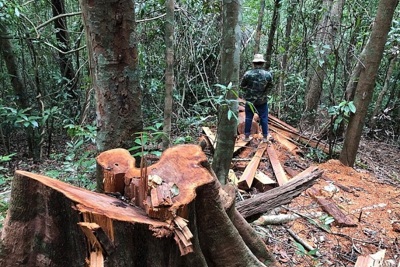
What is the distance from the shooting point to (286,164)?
6.78m

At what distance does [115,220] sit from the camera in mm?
1721

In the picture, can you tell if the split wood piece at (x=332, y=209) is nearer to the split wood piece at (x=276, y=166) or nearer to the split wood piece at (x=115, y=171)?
the split wood piece at (x=276, y=166)

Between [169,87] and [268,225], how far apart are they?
2.42 meters

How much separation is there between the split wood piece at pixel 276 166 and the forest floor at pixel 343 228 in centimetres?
17

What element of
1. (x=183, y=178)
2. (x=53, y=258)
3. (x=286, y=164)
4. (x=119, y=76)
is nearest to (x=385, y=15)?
(x=286, y=164)

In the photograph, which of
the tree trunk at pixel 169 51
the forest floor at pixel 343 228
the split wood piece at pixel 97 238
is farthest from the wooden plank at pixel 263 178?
the split wood piece at pixel 97 238

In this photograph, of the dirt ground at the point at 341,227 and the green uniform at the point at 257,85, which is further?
the green uniform at the point at 257,85

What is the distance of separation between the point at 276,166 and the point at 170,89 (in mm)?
2650

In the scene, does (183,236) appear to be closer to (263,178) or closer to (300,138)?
Result: (263,178)

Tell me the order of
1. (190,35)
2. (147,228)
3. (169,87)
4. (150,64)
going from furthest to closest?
(150,64) < (190,35) < (169,87) < (147,228)

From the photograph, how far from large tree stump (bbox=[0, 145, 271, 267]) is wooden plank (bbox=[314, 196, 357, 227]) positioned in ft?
10.0

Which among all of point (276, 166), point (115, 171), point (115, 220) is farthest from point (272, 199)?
point (115, 220)

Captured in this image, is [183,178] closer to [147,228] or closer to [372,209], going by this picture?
[147,228]

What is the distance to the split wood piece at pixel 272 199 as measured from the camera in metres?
3.78
